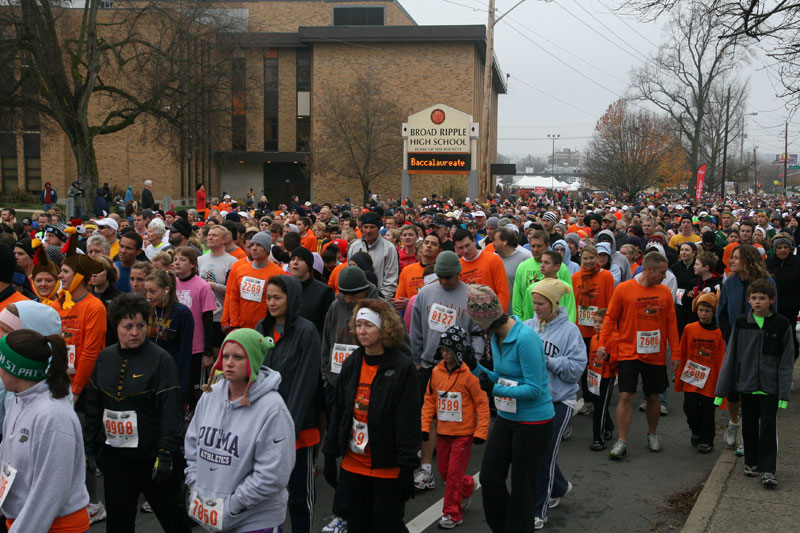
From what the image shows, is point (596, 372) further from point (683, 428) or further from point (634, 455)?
point (683, 428)

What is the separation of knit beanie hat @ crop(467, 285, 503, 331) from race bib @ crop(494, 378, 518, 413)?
0.41 meters

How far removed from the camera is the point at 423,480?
6633 millimetres

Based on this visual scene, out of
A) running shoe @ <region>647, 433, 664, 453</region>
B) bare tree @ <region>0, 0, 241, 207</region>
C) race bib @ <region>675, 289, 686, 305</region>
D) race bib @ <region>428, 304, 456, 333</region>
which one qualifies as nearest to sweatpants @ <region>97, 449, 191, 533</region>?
race bib @ <region>428, 304, 456, 333</region>

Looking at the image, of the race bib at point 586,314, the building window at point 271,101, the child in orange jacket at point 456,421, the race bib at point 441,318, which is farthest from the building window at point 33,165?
the child in orange jacket at point 456,421

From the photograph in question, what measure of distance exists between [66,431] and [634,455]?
18.7ft

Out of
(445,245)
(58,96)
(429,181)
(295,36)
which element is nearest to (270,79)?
(295,36)

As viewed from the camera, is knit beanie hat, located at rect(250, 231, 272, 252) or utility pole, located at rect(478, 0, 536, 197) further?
utility pole, located at rect(478, 0, 536, 197)

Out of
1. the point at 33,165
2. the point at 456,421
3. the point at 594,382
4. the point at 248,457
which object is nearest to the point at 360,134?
the point at 33,165

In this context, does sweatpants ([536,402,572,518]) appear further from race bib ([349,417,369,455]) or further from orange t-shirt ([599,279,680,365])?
orange t-shirt ([599,279,680,365])

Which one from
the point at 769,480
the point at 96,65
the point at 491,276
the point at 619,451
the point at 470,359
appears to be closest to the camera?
the point at 470,359

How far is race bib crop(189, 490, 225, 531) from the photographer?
3.88m

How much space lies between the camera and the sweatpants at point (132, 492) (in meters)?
4.75

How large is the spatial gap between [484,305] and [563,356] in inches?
41.6

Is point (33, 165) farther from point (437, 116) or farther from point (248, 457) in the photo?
point (248, 457)
